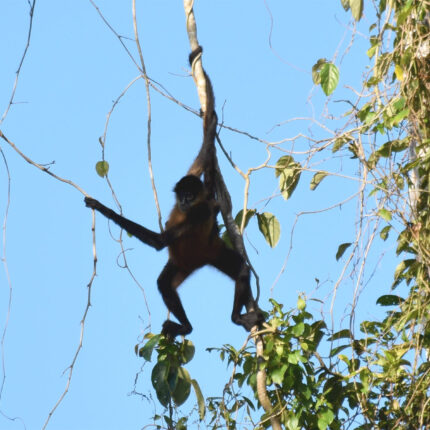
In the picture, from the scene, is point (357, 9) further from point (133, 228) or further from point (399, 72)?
point (133, 228)

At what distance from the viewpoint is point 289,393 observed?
4.96 m

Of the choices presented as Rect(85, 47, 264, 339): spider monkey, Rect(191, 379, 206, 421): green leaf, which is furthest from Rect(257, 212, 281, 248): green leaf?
Rect(191, 379, 206, 421): green leaf

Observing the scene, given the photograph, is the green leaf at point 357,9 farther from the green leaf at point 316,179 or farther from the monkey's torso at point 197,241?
the monkey's torso at point 197,241

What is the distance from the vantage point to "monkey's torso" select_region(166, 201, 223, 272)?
666cm

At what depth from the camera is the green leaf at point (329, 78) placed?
17.3ft

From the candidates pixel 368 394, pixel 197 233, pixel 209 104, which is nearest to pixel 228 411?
pixel 368 394

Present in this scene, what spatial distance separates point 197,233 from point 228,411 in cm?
199

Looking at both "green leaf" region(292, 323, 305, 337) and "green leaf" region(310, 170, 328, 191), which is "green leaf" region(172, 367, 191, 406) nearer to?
"green leaf" region(292, 323, 305, 337)

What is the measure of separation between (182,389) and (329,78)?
7.41ft

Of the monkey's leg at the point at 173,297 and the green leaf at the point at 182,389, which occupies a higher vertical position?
the monkey's leg at the point at 173,297

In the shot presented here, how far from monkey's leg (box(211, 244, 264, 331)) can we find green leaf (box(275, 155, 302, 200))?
2.05ft

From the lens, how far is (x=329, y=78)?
17.4ft

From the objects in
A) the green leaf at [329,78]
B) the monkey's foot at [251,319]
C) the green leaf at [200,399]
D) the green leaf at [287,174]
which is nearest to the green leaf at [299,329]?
the monkey's foot at [251,319]

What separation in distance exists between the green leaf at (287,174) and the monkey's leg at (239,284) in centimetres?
63
